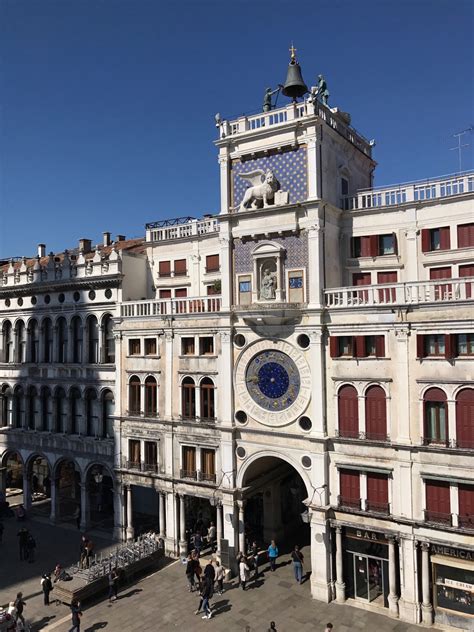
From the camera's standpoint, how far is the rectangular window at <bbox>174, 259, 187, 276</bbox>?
122ft

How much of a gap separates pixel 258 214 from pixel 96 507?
28232 mm

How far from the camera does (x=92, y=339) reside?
38.3 metres

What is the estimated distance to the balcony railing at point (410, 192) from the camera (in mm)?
27219

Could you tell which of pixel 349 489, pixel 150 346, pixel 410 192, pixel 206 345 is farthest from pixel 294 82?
pixel 349 489

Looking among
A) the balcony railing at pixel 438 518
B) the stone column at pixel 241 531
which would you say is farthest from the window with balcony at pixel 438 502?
the stone column at pixel 241 531

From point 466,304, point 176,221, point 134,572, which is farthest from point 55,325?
point 466,304

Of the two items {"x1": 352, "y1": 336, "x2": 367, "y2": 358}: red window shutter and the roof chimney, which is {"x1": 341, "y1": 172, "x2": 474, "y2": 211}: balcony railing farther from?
the roof chimney

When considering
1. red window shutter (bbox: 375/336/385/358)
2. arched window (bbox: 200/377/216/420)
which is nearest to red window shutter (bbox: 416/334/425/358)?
red window shutter (bbox: 375/336/385/358)

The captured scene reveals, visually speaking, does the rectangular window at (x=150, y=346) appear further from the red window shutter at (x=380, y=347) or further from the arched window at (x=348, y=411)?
the red window shutter at (x=380, y=347)

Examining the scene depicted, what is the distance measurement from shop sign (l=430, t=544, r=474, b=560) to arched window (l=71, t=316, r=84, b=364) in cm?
2713

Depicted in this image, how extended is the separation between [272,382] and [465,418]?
10.3m

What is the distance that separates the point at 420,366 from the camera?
24.8 meters

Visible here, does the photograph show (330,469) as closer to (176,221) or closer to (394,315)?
(394,315)

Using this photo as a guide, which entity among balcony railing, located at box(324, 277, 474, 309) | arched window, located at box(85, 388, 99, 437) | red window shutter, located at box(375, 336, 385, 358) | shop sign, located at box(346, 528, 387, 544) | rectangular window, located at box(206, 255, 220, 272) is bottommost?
shop sign, located at box(346, 528, 387, 544)
